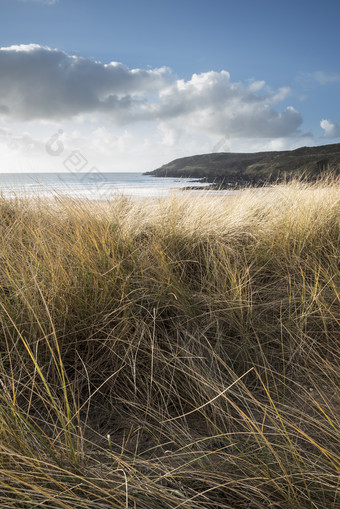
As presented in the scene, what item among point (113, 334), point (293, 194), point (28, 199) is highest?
point (28, 199)

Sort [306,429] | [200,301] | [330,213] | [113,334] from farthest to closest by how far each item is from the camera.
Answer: [330,213] < [200,301] < [113,334] < [306,429]

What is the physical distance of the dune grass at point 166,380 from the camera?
32.4 inches

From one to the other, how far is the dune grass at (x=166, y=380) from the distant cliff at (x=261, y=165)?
65.2 feet

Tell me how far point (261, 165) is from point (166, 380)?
39404 millimetres

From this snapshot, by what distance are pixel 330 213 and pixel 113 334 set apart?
2.37m

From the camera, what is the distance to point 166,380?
132 centimetres

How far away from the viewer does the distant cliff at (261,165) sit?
26.7 metres

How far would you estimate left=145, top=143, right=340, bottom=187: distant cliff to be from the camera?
2669 centimetres

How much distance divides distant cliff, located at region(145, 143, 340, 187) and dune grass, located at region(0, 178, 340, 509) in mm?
19868

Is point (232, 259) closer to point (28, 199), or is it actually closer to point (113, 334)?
point (113, 334)

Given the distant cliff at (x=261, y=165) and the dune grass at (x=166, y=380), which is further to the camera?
the distant cliff at (x=261, y=165)

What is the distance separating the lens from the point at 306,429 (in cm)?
111

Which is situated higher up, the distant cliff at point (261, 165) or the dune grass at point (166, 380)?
the distant cliff at point (261, 165)

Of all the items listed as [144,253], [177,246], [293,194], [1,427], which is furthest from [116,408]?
[293,194]
